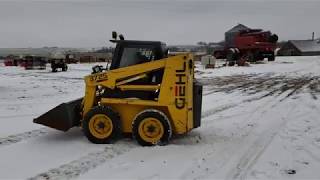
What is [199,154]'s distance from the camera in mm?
7176

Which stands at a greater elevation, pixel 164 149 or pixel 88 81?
pixel 88 81

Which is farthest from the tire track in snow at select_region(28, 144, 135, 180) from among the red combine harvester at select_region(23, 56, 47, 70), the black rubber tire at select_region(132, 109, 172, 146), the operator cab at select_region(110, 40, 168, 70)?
the red combine harvester at select_region(23, 56, 47, 70)

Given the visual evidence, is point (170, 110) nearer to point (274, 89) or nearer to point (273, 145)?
point (273, 145)

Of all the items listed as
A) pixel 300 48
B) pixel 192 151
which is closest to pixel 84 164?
pixel 192 151

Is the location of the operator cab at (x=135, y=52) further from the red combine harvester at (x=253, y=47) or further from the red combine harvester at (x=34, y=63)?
the red combine harvester at (x=34, y=63)

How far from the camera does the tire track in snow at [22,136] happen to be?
8025 mm

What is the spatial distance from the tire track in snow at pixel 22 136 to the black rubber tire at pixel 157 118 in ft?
6.64

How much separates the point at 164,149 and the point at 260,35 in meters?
35.9

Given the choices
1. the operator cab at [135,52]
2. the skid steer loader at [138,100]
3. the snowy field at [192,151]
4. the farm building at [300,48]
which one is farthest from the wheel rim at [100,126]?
the farm building at [300,48]

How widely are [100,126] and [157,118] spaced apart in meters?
1.01

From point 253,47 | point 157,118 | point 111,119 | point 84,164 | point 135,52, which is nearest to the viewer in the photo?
point 84,164

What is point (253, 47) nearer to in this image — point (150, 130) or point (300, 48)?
point (150, 130)

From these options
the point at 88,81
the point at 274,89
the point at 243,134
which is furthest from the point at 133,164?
the point at 274,89

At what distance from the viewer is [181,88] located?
25.3 feet
